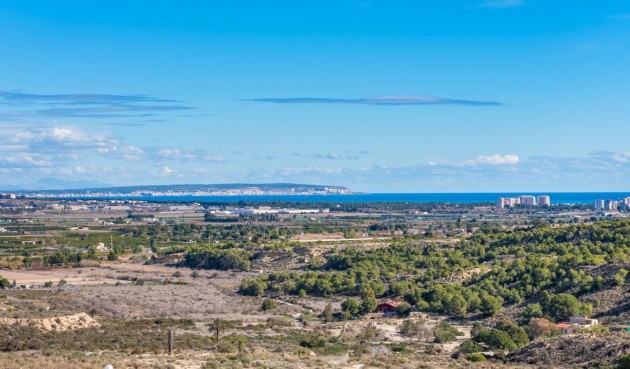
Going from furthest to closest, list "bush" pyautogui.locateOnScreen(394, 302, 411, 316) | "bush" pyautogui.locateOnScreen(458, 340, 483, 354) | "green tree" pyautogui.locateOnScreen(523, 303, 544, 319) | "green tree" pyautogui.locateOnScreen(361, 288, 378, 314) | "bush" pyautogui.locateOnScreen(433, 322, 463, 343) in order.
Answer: "green tree" pyautogui.locateOnScreen(361, 288, 378, 314)
"bush" pyautogui.locateOnScreen(394, 302, 411, 316)
"green tree" pyautogui.locateOnScreen(523, 303, 544, 319)
"bush" pyautogui.locateOnScreen(433, 322, 463, 343)
"bush" pyautogui.locateOnScreen(458, 340, 483, 354)

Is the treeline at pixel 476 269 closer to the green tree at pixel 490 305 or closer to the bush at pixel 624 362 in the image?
the green tree at pixel 490 305

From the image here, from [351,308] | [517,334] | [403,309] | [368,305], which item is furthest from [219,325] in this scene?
[517,334]

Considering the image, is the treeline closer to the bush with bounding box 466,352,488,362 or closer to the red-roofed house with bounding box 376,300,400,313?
the red-roofed house with bounding box 376,300,400,313

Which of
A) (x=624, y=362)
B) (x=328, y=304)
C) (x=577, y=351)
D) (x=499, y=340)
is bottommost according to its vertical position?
(x=328, y=304)

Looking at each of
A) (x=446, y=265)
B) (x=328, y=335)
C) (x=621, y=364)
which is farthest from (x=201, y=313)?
(x=621, y=364)

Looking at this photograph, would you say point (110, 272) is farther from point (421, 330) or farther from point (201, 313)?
point (421, 330)

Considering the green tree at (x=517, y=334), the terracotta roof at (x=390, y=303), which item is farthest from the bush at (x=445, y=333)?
the terracotta roof at (x=390, y=303)

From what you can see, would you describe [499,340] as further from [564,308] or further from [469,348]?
[564,308]

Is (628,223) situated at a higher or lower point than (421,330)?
higher

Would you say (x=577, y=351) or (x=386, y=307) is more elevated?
(x=577, y=351)

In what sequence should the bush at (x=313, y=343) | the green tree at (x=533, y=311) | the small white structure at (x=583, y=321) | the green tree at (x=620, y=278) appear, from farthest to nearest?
the green tree at (x=620, y=278), the green tree at (x=533, y=311), the small white structure at (x=583, y=321), the bush at (x=313, y=343)

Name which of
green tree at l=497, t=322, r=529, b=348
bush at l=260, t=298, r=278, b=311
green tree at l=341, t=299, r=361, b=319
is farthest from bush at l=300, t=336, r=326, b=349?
bush at l=260, t=298, r=278, b=311
